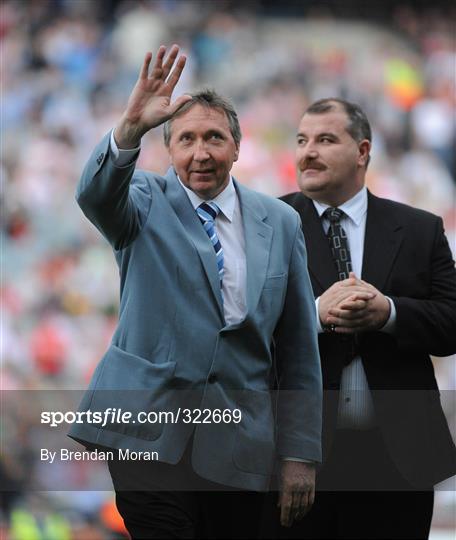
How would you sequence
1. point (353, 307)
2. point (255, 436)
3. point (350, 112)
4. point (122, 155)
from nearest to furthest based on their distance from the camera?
point (122, 155), point (255, 436), point (353, 307), point (350, 112)

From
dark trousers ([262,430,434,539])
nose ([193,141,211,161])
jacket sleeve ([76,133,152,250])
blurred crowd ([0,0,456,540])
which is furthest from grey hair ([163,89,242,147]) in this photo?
blurred crowd ([0,0,456,540])

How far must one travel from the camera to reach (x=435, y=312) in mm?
3594

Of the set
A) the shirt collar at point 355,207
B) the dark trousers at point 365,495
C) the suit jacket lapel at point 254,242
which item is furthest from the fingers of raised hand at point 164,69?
A: the dark trousers at point 365,495

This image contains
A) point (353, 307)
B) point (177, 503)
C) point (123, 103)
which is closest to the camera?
point (177, 503)

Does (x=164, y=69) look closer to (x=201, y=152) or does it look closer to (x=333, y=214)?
(x=201, y=152)

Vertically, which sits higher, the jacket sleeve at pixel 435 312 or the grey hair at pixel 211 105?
the grey hair at pixel 211 105

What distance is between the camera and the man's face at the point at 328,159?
3727mm

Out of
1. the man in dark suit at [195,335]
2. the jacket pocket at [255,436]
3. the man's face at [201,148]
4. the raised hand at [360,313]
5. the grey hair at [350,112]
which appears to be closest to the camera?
the man in dark suit at [195,335]

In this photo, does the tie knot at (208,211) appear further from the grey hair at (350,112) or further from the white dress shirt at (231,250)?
the grey hair at (350,112)

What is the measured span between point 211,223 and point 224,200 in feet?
0.32

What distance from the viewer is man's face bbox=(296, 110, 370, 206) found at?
12.2ft

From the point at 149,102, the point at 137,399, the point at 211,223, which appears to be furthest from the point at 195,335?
the point at 149,102

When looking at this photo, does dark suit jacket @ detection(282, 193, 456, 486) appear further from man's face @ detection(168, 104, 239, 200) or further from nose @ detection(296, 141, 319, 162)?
man's face @ detection(168, 104, 239, 200)

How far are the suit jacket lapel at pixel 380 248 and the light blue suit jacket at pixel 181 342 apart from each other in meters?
0.59
